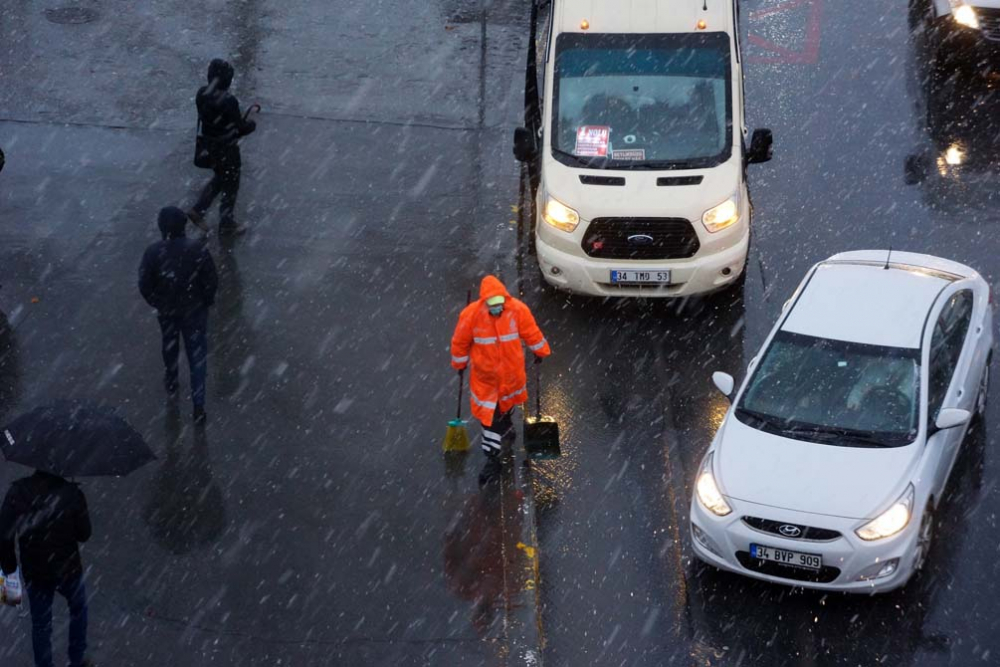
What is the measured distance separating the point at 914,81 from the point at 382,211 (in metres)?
7.24

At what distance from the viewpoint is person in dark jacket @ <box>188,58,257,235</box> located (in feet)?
45.3

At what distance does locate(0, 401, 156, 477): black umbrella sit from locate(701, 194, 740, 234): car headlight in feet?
20.7

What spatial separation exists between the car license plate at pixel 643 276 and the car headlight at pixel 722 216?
585 mm

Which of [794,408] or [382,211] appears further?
[382,211]

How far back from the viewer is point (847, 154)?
53.3 feet

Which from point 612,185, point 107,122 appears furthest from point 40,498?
point 107,122

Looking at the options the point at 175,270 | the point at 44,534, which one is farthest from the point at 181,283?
the point at 44,534

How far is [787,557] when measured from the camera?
9.28m

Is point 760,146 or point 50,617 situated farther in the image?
point 760,146

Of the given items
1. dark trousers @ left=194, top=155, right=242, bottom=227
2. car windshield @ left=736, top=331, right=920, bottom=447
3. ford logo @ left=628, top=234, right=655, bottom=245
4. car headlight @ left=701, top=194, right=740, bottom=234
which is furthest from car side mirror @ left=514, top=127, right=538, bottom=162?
car windshield @ left=736, top=331, right=920, bottom=447

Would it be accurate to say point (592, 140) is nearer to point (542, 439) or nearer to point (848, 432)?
point (542, 439)

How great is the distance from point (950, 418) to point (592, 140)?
16.3 feet

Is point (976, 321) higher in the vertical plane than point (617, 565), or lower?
higher

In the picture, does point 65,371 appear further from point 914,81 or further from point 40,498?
point 914,81
